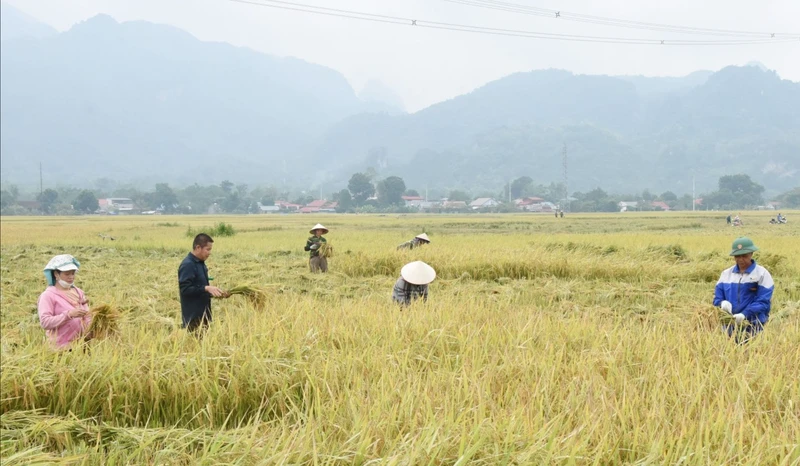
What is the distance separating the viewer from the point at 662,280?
9.48 metres

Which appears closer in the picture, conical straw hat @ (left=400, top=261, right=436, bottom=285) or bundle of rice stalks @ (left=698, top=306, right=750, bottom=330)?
bundle of rice stalks @ (left=698, top=306, right=750, bottom=330)

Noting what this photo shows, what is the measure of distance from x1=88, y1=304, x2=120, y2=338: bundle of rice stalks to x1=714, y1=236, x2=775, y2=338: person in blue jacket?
15.1ft

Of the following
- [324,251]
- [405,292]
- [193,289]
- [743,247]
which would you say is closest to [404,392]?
[193,289]

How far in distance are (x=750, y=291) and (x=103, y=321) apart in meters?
4.94

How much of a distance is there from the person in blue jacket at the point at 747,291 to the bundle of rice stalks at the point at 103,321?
4.60 meters

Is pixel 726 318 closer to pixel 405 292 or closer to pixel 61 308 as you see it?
pixel 405 292

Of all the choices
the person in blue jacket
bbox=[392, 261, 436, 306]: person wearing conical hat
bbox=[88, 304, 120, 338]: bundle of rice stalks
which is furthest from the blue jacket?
bbox=[88, 304, 120, 338]: bundle of rice stalks

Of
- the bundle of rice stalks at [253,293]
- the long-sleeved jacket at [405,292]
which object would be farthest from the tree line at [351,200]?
the long-sleeved jacket at [405,292]

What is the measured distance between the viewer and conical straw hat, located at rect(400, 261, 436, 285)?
561cm

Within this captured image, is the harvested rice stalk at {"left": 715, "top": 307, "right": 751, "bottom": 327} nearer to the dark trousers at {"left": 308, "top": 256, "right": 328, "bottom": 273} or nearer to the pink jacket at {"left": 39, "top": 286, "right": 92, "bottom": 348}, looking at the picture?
the pink jacket at {"left": 39, "top": 286, "right": 92, "bottom": 348}

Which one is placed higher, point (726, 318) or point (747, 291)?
point (747, 291)

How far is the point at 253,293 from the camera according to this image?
523 centimetres

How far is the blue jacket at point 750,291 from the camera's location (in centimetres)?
455

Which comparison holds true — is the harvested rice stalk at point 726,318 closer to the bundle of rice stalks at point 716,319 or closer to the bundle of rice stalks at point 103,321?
the bundle of rice stalks at point 716,319
